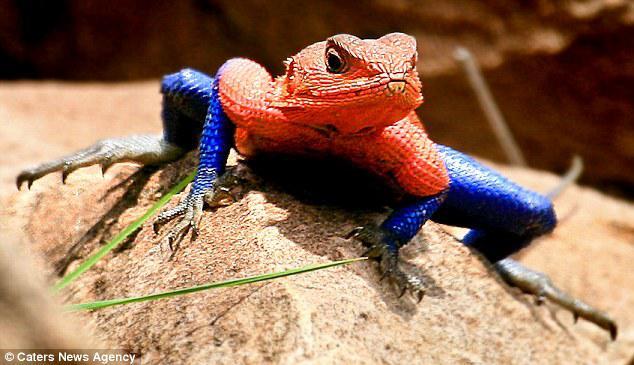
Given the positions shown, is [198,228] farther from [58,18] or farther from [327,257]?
[58,18]

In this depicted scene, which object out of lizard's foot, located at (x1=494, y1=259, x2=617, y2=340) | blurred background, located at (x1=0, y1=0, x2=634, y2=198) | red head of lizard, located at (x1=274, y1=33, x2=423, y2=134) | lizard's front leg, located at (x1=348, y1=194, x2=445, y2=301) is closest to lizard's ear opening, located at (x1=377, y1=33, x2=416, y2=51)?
red head of lizard, located at (x1=274, y1=33, x2=423, y2=134)

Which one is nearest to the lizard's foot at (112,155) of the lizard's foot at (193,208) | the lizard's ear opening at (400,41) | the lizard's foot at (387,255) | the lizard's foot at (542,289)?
the lizard's foot at (193,208)

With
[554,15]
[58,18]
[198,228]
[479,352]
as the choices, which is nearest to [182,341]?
[198,228]

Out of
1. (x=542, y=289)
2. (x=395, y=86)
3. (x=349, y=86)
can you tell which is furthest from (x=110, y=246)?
(x=542, y=289)

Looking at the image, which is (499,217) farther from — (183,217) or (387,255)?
(183,217)

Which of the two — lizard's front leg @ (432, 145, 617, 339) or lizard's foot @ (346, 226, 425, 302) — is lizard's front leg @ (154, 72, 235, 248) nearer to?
lizard's foot @ (346, 226, 425, 302)
